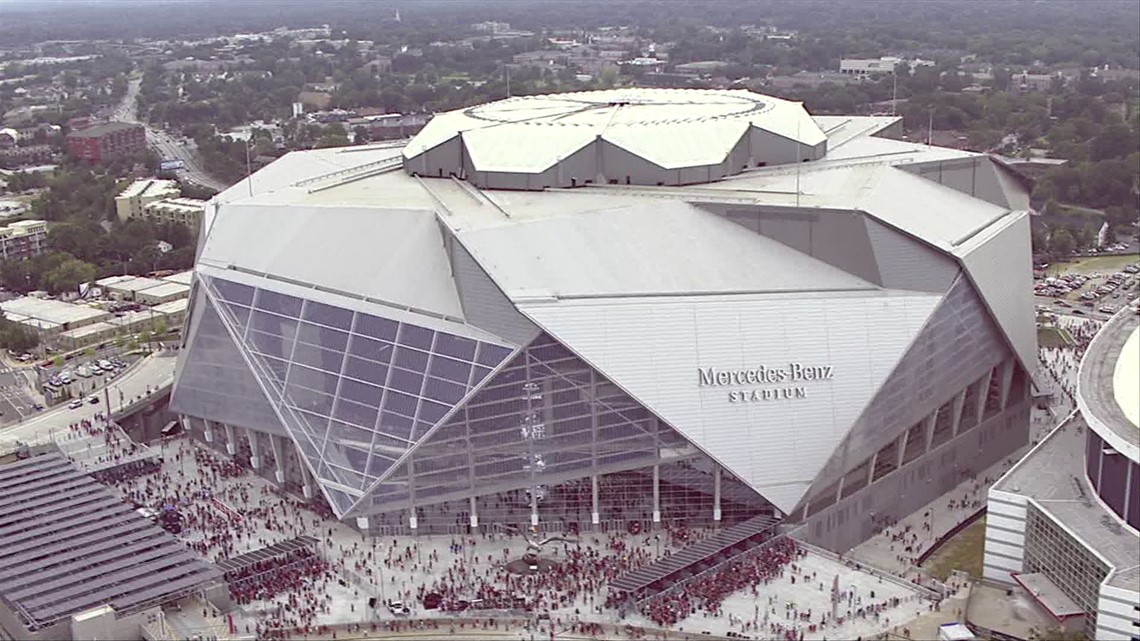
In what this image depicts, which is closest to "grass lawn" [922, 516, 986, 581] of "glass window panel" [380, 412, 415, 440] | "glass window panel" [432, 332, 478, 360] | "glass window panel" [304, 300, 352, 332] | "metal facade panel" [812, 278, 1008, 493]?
"metal facade panel" [812, 278, 1008, 493]

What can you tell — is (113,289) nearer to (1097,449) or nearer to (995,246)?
(995,246)

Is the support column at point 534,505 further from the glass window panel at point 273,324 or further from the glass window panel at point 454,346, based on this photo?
the glass window panel at point 273,324

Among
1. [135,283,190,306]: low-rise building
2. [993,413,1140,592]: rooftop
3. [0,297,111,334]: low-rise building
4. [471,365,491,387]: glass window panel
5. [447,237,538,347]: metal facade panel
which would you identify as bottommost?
[135,283,190,306]: low-rise building

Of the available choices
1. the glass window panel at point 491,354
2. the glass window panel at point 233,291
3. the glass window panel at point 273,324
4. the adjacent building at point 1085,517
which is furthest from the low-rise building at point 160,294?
the adjacent building at point 1085,517

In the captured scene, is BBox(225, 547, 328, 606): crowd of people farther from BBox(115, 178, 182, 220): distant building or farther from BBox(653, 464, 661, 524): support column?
BBox(115, 178, 182, 220): distant building

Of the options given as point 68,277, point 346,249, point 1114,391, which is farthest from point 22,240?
point 1114,391

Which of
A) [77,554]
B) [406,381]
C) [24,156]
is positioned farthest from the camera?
[24,156]

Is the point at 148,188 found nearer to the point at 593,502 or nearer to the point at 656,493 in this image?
the point at 593,502
